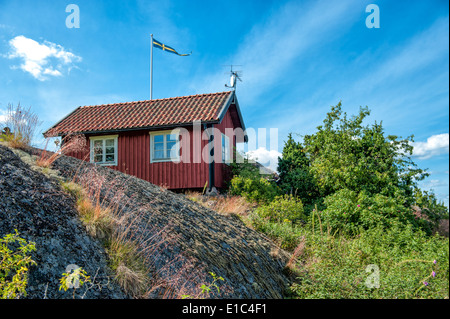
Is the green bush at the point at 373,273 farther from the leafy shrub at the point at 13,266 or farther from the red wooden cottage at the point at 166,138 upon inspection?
the red wooden cottage at the point at 166,138

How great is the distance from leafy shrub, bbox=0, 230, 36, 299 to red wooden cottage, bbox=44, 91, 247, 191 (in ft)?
32.6

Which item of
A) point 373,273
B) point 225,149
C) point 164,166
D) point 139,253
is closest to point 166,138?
point 164,166

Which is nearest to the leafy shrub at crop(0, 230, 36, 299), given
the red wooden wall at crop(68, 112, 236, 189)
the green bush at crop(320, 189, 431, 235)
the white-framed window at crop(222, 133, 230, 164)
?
the green bush at crop(320, 189, 431, 235)

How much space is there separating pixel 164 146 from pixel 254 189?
153 inches

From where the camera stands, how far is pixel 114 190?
5.59m

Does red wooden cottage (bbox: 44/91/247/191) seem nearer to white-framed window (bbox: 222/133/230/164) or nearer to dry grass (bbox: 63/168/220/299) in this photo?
white-framed window (bbox: 222/133/230/164)

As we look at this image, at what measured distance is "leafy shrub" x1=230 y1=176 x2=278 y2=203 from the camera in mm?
12212

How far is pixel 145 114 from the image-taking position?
14.4 m

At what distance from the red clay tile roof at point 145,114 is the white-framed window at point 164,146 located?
546 mm

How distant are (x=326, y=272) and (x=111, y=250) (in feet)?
10.2

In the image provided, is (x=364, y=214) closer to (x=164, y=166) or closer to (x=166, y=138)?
(x=164, y=166)

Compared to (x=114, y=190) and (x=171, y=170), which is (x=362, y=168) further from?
(x=114, y=190)

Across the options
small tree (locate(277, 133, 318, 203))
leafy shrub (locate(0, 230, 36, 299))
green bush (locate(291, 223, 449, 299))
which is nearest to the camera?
leafy shrub (locate(0, 230, 36, 299))
